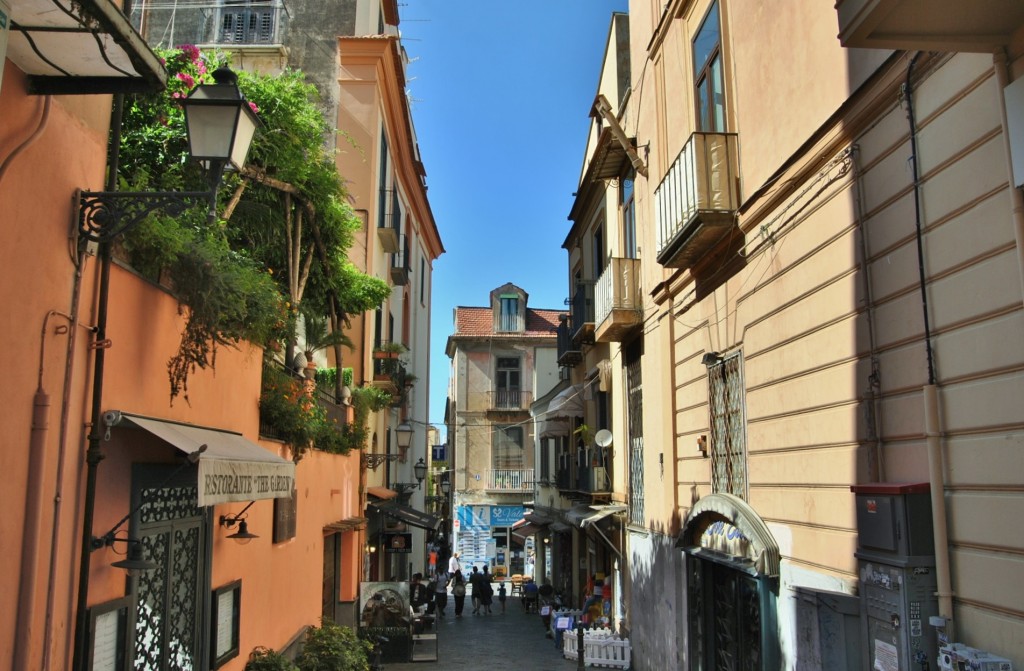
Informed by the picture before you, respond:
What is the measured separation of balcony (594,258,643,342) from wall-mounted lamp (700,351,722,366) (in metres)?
4.22

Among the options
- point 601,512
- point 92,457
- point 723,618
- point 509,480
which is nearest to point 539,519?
point 601,512

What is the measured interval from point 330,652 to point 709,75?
27.7 feet

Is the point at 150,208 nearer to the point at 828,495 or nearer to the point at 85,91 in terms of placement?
the point at 85,91

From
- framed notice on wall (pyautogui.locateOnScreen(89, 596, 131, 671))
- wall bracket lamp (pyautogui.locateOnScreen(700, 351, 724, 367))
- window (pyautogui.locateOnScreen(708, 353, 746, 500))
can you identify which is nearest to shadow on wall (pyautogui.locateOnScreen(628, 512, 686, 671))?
window (pyautogui.locateOnScreen(708, 353, 746, 500))

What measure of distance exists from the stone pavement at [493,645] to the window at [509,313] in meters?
15.4

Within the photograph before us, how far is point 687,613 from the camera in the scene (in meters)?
10.4

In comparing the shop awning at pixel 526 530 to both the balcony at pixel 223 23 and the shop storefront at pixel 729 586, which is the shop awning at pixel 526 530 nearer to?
the balcony at pixel 223 23

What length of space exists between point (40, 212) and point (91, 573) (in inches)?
81.4

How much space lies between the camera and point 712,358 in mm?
9695

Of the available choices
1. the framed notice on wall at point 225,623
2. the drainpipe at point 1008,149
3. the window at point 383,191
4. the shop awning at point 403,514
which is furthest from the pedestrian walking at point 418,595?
the drainpipe at point 1008,149

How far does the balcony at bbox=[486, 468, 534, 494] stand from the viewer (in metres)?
38.7

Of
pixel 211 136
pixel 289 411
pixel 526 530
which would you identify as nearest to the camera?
pixel 211 136

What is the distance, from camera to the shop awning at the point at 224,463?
16.3 feet

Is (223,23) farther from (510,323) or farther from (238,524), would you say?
(510,323)
